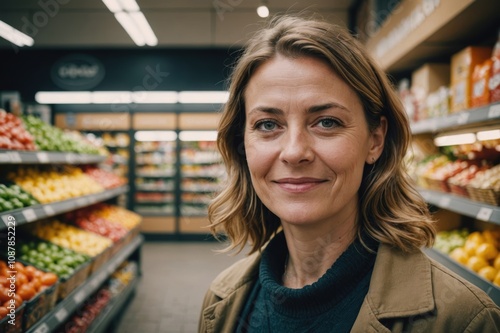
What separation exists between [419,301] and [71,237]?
326 centimetres

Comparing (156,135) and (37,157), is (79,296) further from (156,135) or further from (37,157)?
(156,135)

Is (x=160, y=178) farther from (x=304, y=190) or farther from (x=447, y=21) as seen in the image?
(x=304, y=190)

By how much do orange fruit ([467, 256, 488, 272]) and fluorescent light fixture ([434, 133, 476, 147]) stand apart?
100 centimetres

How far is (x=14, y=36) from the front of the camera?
6.48 m

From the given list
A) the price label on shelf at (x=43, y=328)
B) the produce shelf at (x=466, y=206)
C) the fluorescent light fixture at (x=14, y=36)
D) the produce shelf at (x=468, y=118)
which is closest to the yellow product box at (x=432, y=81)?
the produce shelf at (x=468, y=118)

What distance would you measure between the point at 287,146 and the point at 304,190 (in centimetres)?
13

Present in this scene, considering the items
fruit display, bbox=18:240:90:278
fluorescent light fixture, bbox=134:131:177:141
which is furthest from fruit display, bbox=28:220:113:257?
fluorescent light fixture, bbox=134:131:177:141

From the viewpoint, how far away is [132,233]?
16.1 ft

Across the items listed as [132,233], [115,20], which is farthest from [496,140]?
[115,20]

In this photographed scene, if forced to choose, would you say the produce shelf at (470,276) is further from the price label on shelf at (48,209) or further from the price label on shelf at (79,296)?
the price label on shelf at (48,209)

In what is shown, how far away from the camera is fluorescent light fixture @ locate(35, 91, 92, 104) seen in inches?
304

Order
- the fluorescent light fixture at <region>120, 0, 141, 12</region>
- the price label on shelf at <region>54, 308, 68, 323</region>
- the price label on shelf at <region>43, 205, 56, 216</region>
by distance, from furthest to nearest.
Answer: the fluorescent light fixture at <region>120, 0, 141, 12</region>, the price label on shelf at <region>43, 205, 56, 216</region>, the price label on shelf at <region>54, 308, 68, 323</region>

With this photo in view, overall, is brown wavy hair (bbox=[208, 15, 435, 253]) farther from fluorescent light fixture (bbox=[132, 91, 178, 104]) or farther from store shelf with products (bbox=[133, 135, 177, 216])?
store shelf with products (bbox=[133, 135, 177, 216])

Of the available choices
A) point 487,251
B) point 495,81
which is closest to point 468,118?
point 495,81
